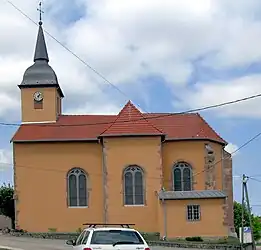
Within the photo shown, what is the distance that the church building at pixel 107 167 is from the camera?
48219 millimetres

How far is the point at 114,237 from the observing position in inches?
687

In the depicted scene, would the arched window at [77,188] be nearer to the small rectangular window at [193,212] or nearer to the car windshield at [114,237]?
the small rectangular window at [193,212]

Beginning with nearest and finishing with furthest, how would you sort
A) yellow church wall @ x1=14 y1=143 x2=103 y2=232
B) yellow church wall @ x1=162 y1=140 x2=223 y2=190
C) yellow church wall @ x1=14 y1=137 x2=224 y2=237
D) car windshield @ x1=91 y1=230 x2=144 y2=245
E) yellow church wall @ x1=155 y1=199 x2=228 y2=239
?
1. car windshield @ x1=91 y1=230 x2=144 y2=245
2. yellow church wall @ x1=155 y1=199 x2=228 y2=239
3. yellow church wall @ x1=14 y1=137 x2=224 y2=237
4. yellow church wall @ x1=14 y1=143 x2=103 y2=232
5. yellow church wall @ x1=162 y1=140 x2=223 y2=190

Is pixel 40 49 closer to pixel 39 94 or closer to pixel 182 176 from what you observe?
pixel 39 94

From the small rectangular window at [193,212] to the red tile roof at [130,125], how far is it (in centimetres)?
619

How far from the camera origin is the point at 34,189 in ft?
163

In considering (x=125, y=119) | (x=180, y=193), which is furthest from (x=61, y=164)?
(x=180, y=193)

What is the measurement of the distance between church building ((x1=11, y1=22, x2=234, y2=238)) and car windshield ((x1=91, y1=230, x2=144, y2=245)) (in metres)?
28.4

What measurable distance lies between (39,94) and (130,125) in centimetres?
881

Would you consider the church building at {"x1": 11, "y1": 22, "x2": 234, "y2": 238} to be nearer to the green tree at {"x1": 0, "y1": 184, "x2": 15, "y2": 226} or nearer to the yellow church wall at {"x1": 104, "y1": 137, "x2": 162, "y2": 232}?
the yellow church wall at {"x1": 104, "y1": 137, "x2": 162, "y2": 232}

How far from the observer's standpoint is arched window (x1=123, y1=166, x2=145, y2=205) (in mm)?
48625

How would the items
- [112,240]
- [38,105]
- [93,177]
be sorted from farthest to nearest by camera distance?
[38,105] < [93,177] < [112,240]

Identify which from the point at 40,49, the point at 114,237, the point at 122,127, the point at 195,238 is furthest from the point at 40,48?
the point at 114,237

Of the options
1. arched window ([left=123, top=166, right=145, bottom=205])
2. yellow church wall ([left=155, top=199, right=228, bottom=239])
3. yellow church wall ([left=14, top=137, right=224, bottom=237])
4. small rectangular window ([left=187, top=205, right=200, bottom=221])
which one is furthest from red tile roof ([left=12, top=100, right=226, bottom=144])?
small rectangular window ([left=187, top=205, right=200, bottom=221])
